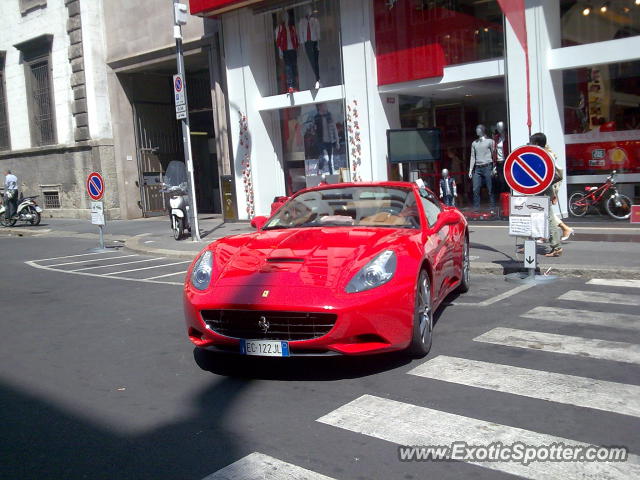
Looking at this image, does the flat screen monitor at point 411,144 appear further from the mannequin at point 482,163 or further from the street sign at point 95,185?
the street sign at point 95,185

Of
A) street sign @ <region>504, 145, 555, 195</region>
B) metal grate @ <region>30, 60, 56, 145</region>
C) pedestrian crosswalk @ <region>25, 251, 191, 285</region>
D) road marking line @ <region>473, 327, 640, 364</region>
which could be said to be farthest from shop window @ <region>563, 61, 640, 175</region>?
metal grate @ <region>30, 60, 56, 145</region>

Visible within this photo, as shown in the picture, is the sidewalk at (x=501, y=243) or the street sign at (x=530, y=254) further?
the sidewalk at (x=501, y=243)

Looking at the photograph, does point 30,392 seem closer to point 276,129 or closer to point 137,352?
point 137,352

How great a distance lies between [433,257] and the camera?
228 inches

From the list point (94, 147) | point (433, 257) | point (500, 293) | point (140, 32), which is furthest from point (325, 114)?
point (433, 257)

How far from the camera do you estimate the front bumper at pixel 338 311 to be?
4.54 metres

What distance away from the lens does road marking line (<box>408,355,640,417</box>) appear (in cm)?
412

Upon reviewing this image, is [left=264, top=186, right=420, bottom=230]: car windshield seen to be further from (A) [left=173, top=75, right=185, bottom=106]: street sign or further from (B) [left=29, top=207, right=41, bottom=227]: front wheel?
(B) [left=29, top=207, right=41, bottom=227]: front wheel

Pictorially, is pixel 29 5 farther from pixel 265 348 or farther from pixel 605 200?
pixel 265 348

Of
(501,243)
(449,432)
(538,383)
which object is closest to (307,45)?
(501,243)

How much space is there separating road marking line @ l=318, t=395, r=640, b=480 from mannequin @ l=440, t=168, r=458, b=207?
12.7 m

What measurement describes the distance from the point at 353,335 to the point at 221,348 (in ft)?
3.36

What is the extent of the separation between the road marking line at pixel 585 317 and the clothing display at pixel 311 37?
12.1 meters

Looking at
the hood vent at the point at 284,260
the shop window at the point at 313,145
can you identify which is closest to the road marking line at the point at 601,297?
the hood vent at the point at 284,260
